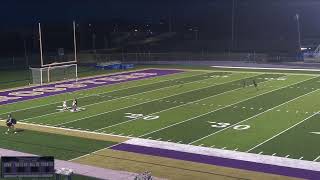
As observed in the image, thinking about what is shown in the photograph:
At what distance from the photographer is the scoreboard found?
14.1 m

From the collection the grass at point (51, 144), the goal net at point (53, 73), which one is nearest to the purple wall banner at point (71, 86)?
the goal net at point (53, 73)

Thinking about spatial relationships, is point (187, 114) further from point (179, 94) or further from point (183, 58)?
point (183, 58)

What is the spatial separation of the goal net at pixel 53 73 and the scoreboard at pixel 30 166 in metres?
26.6

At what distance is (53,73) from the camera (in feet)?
141

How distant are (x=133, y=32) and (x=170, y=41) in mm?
6418

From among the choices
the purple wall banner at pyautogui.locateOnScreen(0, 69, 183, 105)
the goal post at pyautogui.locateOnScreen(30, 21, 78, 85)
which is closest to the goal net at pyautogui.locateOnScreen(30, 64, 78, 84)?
the goal post at pyautogui.locateOnScreen(30, 21, 78, 85)

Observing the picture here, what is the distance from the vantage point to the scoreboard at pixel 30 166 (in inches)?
554

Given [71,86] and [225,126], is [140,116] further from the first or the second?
[71,86]

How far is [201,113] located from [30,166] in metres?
13.8

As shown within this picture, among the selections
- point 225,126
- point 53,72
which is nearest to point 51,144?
point 225,126

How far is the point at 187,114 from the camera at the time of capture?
87.2 feet

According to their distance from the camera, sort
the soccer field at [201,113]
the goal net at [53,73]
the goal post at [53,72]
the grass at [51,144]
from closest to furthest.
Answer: the grass at [51,144], the soccer field at [201,113], the goal post at [53,72], the goal net at [53,73]

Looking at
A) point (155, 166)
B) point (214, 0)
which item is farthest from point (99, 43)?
point (155, 166)

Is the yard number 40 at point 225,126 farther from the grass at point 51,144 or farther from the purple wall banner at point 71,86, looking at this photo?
the purple wall banner at point 71,86
